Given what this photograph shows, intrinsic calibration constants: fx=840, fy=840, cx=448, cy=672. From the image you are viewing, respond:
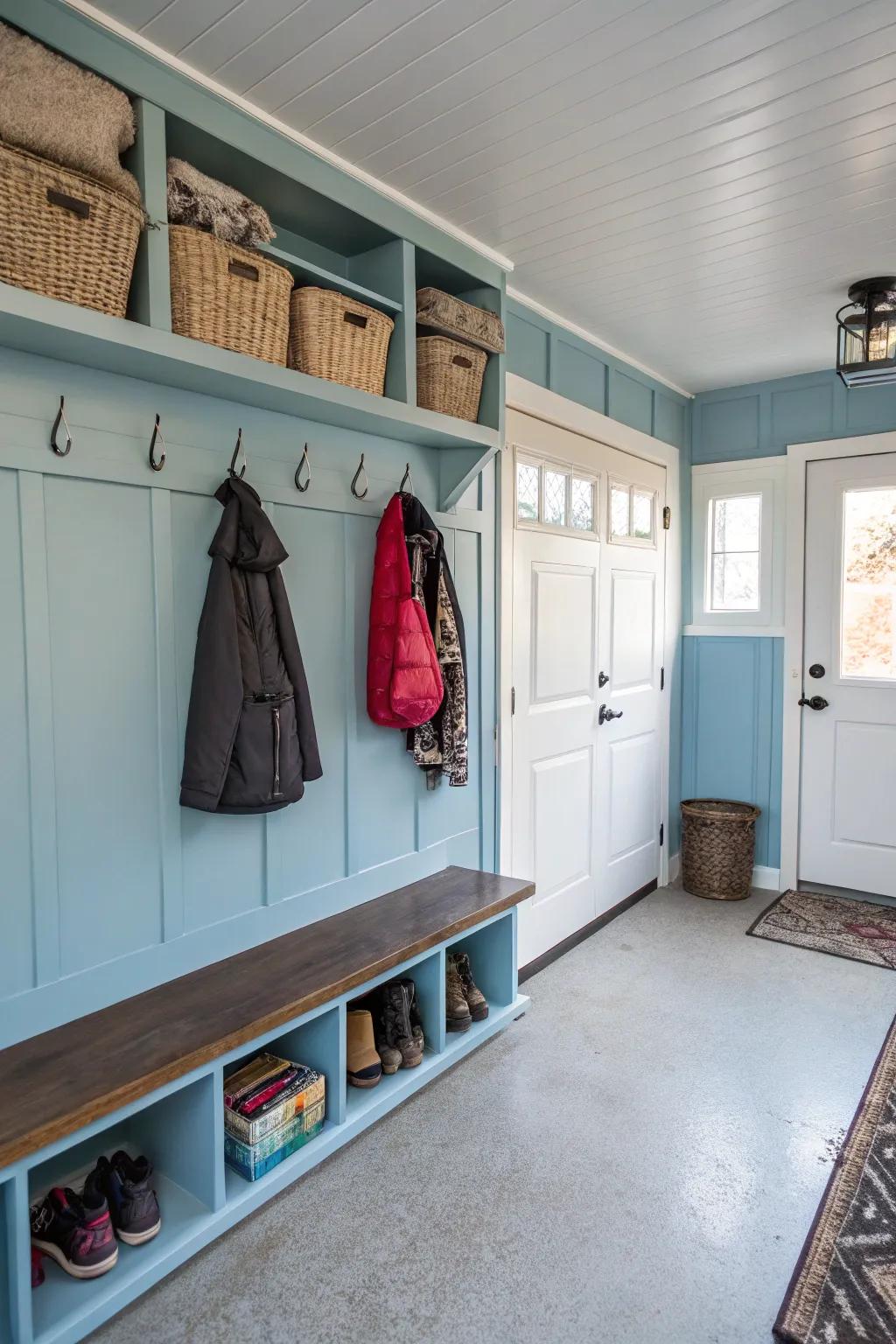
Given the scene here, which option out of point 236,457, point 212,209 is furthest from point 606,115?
point 236,457

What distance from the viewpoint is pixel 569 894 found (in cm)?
343

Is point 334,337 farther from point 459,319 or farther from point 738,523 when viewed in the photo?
point 738,523

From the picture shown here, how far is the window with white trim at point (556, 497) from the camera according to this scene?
3068mm

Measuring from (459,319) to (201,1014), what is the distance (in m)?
1.93

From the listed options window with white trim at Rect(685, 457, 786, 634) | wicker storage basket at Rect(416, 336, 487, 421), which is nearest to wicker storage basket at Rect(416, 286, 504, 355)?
wicker storage basket at Rect(416, 336, 487, 421)

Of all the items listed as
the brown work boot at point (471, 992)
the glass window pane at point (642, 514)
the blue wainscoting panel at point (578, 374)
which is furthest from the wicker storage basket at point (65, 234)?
the glass window pane at point (642, 514)

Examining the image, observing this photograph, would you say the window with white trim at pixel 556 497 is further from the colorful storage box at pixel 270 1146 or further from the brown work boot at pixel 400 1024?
the colorful storage box at pixel 270 1146

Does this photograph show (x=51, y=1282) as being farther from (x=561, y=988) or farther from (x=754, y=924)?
(x=754, y=924)

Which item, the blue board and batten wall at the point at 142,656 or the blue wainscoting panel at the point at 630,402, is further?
the blue wainscoting panel at the point at 630,402

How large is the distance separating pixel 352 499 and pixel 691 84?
1.23m

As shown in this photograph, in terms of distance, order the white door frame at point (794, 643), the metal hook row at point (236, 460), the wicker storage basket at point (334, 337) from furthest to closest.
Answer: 1. the white door frame at point (794, 643)
2. the wicker storage basket at point (334, 337)
3. the metal hook row at point (236, 460)

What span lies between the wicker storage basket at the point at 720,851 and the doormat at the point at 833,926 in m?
0.20

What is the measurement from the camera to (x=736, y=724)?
13.9 ft

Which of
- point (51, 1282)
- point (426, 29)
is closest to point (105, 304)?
point (426, 29)
